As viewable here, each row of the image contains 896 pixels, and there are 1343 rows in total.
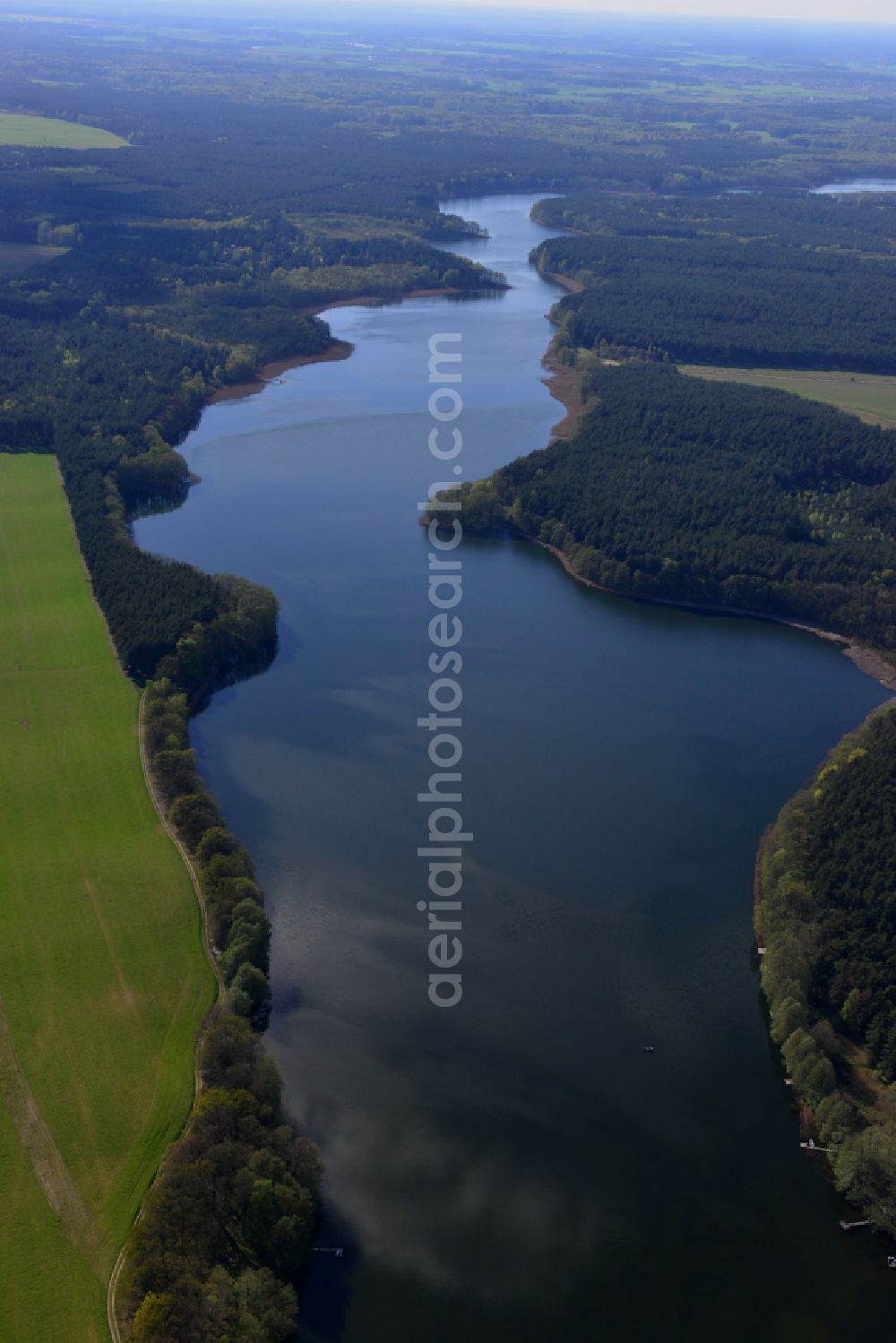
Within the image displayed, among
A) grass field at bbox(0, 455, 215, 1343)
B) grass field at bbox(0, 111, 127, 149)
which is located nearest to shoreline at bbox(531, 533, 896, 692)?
grass field at bbox(0, 455, 215, 1343)

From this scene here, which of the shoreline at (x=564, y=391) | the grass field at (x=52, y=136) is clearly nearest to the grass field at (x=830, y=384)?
the shoreline at (x=564, y=391)

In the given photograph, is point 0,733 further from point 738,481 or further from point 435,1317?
point 738,481

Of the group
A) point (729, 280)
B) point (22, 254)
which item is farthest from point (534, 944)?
point (22, 254)

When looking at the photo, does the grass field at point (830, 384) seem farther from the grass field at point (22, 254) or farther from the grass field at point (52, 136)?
the grass field at point (52, 136)

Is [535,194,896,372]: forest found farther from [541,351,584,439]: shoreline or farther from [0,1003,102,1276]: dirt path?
[0,1003,102,1276]: dirt path

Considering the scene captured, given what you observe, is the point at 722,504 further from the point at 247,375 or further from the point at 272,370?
the point at 272,370
